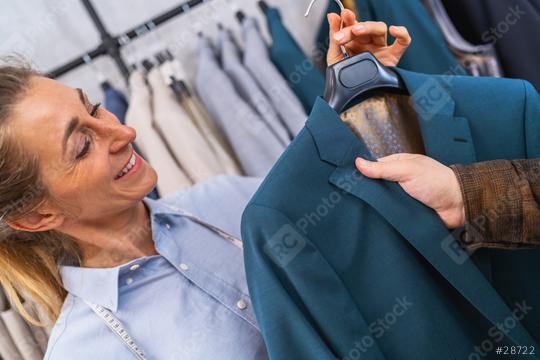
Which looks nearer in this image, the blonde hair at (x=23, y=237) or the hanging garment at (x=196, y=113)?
the blonde hair at (x=23, y=237)

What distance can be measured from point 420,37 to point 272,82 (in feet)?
1.34

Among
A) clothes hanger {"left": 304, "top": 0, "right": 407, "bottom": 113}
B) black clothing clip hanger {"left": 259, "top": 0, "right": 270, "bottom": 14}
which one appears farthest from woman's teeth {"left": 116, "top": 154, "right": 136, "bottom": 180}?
black clothing clip hanger {"left": 259, "top": 0, "right": 270, "bottom": 14}

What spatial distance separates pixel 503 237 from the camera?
747mm

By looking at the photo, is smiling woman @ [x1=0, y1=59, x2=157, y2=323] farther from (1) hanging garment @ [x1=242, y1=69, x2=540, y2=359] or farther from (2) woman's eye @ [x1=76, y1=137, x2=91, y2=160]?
(1) hanging garment @ [x1=242, y1=69, x2=540, y2=359]

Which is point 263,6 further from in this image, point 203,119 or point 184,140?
point 184,140

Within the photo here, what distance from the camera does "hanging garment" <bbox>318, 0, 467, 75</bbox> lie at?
4.06ft

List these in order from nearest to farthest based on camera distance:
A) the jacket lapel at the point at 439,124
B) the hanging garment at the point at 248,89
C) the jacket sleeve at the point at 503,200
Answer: the jacket sleeve at the point at 503,200 < the jacket lapel at the point at 439,124 < the hanging garment at the point at 248,89

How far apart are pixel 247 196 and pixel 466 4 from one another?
2.57 ft

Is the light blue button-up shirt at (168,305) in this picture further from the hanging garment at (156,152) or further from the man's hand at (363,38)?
the man's hand at (363,38)

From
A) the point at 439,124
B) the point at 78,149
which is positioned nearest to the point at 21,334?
the point at 78,149

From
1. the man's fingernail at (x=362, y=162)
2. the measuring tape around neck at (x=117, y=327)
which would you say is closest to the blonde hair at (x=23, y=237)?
the measuring tape around neck at (x=117, y=327)

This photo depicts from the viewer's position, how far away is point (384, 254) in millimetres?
792

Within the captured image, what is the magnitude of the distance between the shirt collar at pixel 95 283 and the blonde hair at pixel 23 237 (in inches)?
1.6

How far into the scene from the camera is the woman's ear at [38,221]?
0.83 metres
